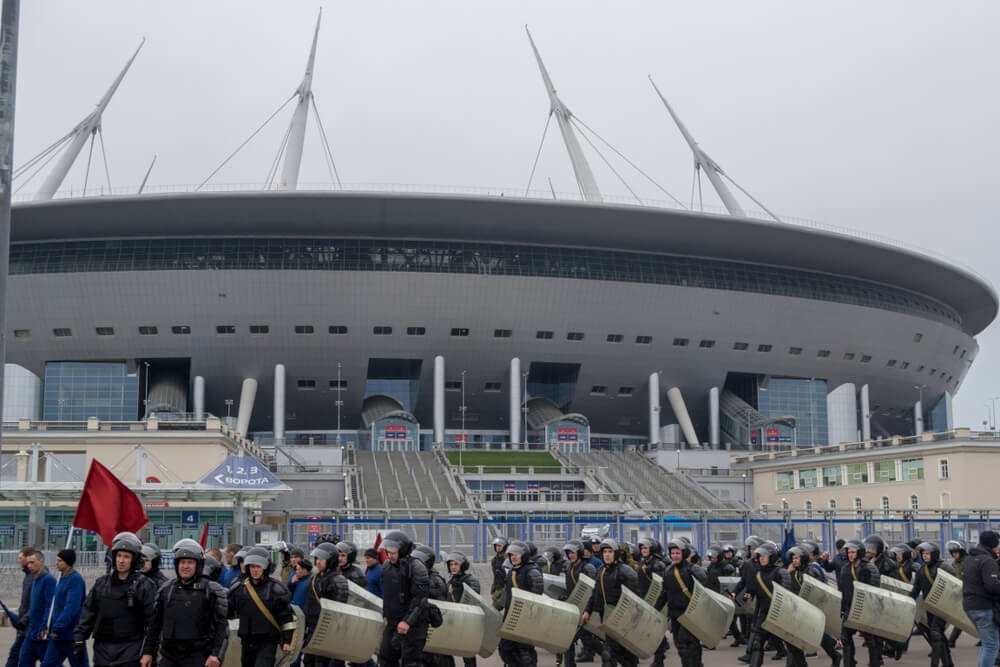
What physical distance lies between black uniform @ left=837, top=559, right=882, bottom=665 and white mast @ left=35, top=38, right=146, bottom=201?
7781cm

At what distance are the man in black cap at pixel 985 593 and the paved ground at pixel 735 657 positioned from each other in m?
4.11

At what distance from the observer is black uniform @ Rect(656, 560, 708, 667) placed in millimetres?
16250

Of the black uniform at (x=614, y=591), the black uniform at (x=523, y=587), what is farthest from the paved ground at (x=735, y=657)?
the black uniform at (x=523, y=587)

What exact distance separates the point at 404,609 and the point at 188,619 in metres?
3.09

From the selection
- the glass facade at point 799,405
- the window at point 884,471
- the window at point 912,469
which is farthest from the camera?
the glass facade at point 799,405

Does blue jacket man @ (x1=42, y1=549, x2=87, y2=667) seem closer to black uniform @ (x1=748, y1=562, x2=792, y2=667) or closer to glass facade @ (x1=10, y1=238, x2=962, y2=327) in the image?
black uniform @ (x1=748, y1=562, x2=792, y2=667)

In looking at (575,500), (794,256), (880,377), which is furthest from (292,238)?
(880,377)

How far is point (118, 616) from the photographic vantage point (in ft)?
39.0

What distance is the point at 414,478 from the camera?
2680 inches

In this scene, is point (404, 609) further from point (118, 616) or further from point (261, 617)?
point (118, 616)

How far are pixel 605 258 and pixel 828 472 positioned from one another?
21565mm

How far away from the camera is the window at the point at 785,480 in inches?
2805

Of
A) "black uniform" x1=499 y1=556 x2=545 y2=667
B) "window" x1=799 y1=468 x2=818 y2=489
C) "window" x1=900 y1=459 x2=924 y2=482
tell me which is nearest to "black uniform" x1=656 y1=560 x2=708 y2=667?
"black uniform" x1=499 y1=556 x2=545 y2=667

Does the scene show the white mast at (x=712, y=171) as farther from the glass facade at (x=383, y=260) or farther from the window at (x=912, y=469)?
the window at (x=912, y=469)
